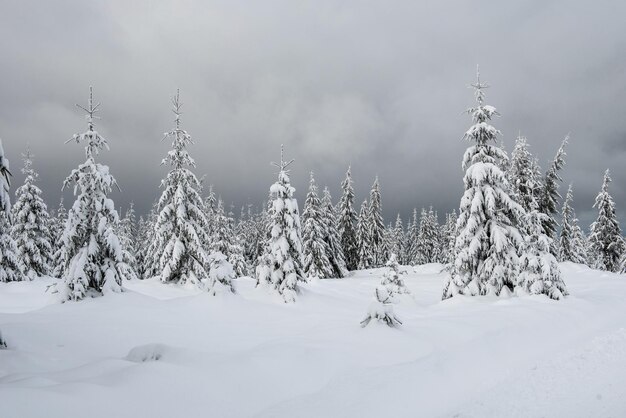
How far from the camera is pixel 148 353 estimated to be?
755cm

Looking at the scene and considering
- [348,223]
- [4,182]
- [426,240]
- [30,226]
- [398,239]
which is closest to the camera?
[4,182]

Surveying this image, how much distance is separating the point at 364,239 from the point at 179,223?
3241 centimetres

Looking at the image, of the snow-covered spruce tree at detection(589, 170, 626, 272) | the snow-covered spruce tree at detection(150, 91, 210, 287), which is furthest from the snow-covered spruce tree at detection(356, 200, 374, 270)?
the snow-covered spruce tree at detection(150, 91, 210, 287)

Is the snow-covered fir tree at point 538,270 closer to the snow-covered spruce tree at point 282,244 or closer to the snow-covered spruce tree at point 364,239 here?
the snow-covered spruce tree at point 282,244

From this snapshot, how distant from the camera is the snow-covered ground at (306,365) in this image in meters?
5.88

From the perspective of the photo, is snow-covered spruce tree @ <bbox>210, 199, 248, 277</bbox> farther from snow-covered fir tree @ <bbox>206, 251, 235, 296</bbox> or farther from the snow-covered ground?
the snow-covered ground

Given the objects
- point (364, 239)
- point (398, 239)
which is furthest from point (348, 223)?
point (398, 239)

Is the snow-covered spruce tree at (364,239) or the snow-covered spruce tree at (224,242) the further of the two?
the snow-covered spruce tree at (364,239)

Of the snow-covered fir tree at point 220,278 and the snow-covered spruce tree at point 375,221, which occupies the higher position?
the snow-covered spruce tree at point 375,221

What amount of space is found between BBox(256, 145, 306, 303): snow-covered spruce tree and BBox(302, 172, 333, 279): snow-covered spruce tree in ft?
59.8

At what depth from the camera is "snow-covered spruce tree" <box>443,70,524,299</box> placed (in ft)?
59.8

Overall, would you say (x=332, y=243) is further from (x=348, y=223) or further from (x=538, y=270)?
(x=538, y=270)

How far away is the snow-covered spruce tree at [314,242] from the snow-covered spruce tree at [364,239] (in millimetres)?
12034

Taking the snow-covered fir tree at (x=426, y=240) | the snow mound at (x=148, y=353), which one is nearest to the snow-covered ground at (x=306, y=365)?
the snow mound at (x=148, y=353)
